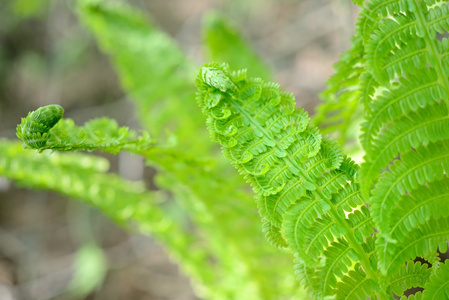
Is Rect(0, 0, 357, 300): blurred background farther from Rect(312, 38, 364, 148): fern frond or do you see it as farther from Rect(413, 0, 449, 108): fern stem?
Rect(413, 0, 449, 108): fern stem

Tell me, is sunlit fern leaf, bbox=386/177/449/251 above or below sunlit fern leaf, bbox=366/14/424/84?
below

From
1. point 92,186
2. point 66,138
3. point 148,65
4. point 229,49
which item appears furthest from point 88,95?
point 66,138

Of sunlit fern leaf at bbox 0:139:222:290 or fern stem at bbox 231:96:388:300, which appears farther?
sunlit fern leaf at bbox 0:139:222:290

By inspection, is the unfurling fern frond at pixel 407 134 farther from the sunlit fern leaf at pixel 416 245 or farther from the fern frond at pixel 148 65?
the fern frond at pixel 148 65

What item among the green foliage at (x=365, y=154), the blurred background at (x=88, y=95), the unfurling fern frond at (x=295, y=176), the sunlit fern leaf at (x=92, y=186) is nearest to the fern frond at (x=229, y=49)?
the blurred background at (x=88, y=95)

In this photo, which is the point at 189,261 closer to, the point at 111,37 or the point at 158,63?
the point at 158,63

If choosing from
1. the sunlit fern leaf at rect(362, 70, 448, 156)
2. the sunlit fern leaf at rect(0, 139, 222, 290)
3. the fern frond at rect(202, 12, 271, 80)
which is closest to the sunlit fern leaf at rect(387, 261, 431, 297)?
the sunlit fern leaf at rect(362, 70, 448, 156)

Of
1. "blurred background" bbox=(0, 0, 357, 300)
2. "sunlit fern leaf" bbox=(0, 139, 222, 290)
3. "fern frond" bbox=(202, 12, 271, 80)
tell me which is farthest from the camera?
"blurred background" bbox=(0, 0, 357, 300)
